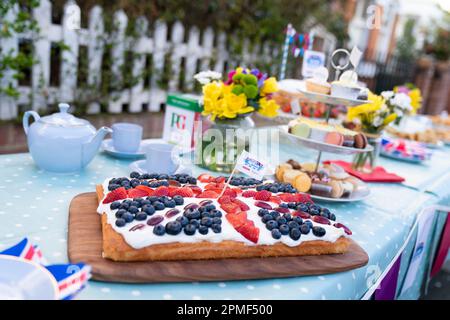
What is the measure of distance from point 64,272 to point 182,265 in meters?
0.26

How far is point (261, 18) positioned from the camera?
573 cm

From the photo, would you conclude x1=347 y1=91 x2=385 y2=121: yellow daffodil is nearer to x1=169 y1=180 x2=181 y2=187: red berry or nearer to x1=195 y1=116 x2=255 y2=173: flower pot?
x1=195 y1=116 x2=255 y2=173: flower pot

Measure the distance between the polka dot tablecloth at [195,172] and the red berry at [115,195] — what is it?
0.13 m

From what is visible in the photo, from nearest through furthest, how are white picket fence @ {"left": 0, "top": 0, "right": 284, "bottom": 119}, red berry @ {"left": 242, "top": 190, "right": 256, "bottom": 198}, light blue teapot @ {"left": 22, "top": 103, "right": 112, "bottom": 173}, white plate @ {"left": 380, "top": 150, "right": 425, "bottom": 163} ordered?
red berry @ {"left": 242, "top": 190, "right": 256, "bottom": 198}
light blue teapot @ {"left": 22, "top": 103, "right": 112, "bottom": 173}
white plate @ {"left": 380, "top": 150, "right": 425, "bottom": 163}
white picket fence @ {"left": 0, "top": 0, "right": 284, "bottom": 119}

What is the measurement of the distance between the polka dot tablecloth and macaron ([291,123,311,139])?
283 millimetres

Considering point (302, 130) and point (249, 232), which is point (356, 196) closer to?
point (302, 130)

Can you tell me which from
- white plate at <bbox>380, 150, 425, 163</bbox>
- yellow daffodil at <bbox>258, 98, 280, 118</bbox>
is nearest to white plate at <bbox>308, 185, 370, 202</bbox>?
yellow daffodil at <bbox>258, 98, 280, 118</bbox>

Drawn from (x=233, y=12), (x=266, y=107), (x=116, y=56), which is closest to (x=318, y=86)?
(x=266, y=107)

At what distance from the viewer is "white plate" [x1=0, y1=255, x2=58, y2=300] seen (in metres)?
0.73

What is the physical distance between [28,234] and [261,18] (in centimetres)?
524

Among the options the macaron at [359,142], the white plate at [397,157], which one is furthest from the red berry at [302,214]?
the white plate at [397,157]

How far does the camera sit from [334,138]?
1.60 meters

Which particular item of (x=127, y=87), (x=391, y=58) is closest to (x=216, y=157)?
(x=127, y=87)
